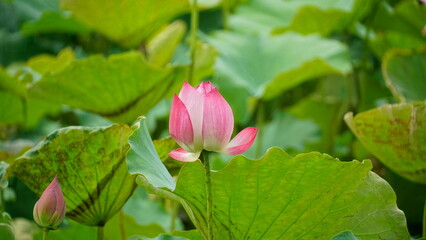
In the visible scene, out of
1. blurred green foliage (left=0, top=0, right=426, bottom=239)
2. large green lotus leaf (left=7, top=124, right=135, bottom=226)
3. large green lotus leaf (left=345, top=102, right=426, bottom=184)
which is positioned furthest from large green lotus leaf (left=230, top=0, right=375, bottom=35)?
large green lotus leaf (left=7, top=124, right=135, bottom=226)

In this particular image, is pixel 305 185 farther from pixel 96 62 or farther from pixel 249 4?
pixel 249 4

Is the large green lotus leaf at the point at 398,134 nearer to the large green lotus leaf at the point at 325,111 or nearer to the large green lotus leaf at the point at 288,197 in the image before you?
the large green lotus leaf at the point at 288,197

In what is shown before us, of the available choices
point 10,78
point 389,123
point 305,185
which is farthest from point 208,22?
point 305,185

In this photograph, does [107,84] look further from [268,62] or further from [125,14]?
[268,62]

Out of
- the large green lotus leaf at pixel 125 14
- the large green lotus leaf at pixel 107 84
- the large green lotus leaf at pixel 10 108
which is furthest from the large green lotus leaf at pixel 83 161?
the large green lotus leaf at pixel 10 108

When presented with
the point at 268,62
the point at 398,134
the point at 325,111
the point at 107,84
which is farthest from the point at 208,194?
the point at 325,111

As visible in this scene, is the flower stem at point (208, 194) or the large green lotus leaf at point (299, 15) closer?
the flower stem at point (208, 194)
